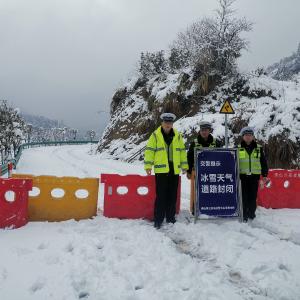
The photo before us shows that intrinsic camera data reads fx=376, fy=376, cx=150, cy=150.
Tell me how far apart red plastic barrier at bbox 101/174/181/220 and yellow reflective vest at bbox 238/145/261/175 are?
1782 mm

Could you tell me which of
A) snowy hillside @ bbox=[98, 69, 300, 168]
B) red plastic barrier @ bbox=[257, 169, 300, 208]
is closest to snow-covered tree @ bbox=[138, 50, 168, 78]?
snowy hillside @ bbox=[98, 69, 300, 168]

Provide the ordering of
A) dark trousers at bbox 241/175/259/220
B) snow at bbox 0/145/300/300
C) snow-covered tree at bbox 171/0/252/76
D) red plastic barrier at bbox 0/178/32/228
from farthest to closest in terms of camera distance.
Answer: snow-covered tree at bbox 171/0/252/76
dark trousers at bbox 241/175/259/220
red plastic barrier at bbox 0/178/32/228
snow at bbox 0/145/300/300

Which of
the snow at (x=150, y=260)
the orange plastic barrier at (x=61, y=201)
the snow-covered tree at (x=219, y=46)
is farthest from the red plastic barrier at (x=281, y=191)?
the snow-covered tree at (x=219, y=46)

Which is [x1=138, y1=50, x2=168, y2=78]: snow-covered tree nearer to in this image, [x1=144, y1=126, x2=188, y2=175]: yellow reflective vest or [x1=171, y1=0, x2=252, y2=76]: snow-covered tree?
[x1=171, y1=0, x2=252, y2=76]: snow-covered tree

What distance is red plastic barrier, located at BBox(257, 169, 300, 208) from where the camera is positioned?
8.48 m

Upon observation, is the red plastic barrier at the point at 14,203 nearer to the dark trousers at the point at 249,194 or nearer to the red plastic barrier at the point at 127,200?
the red plastic barrier at the point at 127,200

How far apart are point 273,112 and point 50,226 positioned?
38.4ft

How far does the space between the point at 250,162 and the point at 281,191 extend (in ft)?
5.89

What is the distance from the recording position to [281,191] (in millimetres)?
8562

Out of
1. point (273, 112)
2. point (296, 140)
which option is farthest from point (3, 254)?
point (273, 112)

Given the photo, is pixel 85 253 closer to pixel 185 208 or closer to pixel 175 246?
pixel 175 246

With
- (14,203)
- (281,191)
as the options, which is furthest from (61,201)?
(281,191)

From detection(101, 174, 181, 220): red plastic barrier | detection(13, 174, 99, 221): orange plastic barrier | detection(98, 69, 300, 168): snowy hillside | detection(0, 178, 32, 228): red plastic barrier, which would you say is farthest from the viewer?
detection(98, 69, 300, 168): snowy hillside

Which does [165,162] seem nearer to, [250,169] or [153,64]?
[250,169]
